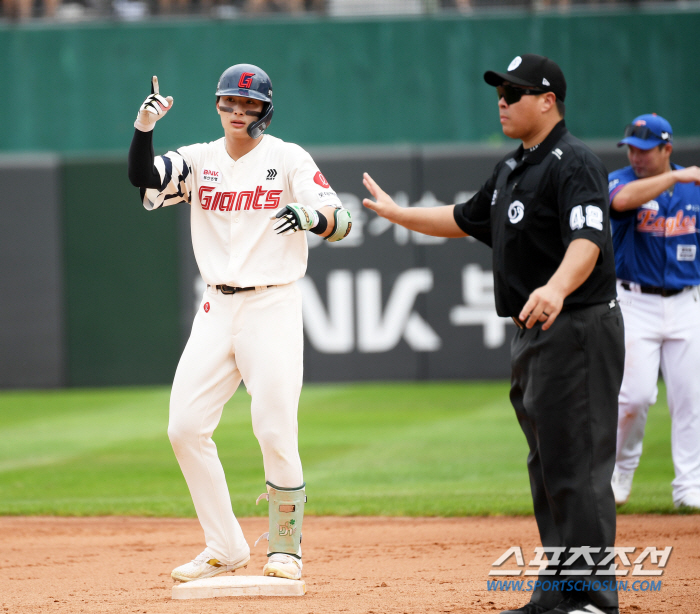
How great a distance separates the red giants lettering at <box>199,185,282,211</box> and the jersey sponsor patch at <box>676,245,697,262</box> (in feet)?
10.1

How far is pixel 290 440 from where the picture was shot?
459 centimetres

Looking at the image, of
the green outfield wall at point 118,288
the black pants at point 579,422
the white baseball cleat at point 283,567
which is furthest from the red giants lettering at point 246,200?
the green outfield wall at point 118,288

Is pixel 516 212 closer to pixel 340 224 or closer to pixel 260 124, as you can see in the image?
pixel 340 224

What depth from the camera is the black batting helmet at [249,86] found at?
14.9 feet

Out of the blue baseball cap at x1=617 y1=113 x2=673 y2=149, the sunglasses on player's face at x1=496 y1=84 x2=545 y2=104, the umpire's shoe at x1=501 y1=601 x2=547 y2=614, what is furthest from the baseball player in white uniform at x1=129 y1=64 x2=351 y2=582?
the blue baseball cap at x1=617 y1=113 x2=673 y2=149

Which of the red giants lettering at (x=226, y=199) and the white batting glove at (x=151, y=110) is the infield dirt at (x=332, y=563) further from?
the white batting glove at (x=151, y=110)

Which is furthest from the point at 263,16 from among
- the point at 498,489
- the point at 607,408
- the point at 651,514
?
the point at 607,408

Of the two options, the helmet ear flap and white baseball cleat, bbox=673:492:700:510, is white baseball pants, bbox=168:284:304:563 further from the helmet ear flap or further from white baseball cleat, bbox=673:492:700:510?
white baseball cleat, bbox=673:492:700:510

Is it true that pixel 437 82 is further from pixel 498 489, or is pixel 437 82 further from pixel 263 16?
pixel 498 489

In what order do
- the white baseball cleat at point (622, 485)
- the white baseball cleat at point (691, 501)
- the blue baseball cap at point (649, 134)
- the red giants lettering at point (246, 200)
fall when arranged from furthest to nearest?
the white baseball cleat at point (622, 485)
the white baseball cleat at point (691, 501)
the blue baseball cap at point (649, 134)
the red giants lettering at point (246, 200)

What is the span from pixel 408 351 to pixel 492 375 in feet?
3.69

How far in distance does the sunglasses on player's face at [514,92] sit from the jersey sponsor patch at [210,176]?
4.67ft

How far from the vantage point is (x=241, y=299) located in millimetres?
4555

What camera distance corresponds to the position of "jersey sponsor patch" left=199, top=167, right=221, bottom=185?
4.65m
